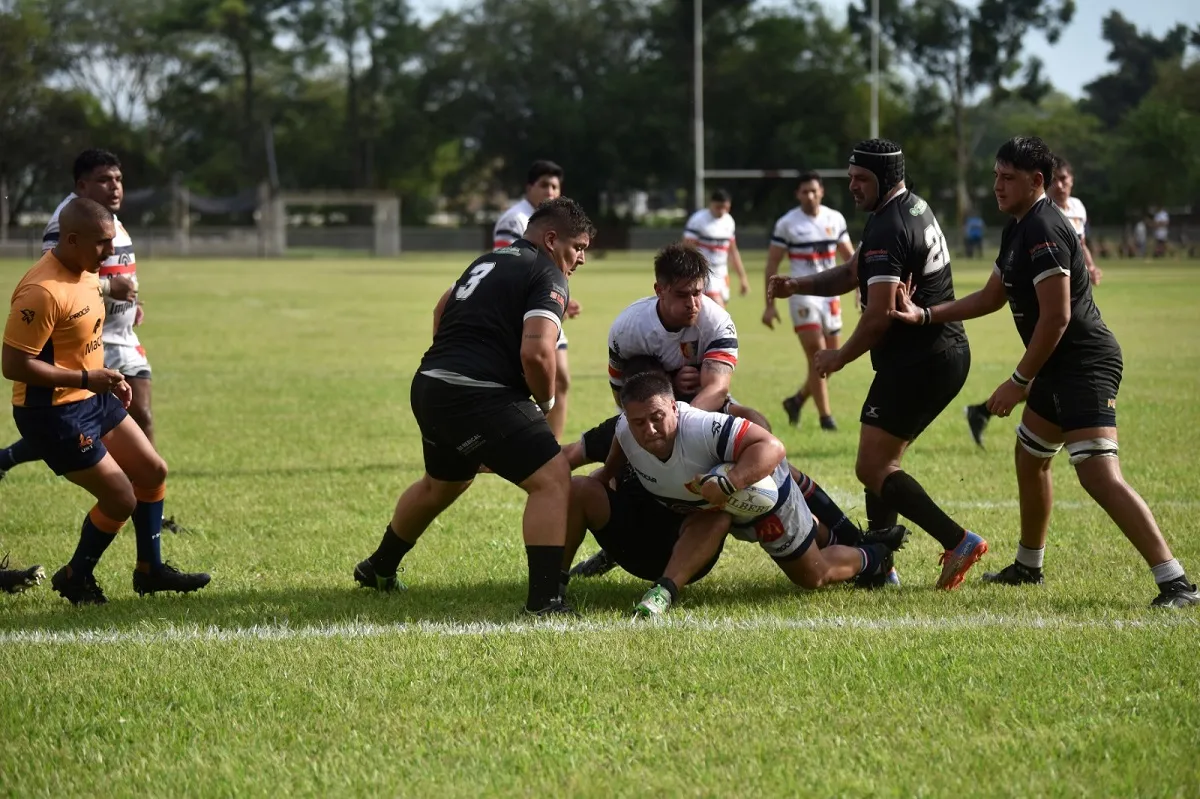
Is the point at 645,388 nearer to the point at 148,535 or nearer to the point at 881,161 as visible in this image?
the point at 881,161

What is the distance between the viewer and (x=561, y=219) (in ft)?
21.5

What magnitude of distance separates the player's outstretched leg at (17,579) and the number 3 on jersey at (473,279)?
8.27ft

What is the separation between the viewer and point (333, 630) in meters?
6.14

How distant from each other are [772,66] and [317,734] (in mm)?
72905

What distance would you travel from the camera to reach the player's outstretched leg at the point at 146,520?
684 centimetres

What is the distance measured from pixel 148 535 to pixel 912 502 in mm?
3632

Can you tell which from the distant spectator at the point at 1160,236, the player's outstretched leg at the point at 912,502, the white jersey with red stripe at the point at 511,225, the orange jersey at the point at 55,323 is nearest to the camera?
the orange jersey at the point at 55,323

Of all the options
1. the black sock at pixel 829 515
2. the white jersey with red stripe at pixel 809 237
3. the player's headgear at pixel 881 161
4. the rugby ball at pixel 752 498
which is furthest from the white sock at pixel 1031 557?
the white jersey with red stripe at pixel 809 237

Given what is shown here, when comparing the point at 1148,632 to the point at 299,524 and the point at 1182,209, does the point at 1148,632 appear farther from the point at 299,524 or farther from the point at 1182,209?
the point at 1182,209

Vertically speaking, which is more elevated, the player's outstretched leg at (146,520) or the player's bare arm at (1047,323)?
the player's bare arm at (1047,323)

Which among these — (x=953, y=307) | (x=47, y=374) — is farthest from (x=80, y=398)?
(x=953, y=307)

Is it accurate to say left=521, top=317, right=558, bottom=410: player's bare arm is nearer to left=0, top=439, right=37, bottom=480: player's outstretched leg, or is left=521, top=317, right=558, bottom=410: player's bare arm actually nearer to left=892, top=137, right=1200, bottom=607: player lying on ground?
left=892, top=137, right=1200, bottom=607: player lying on ground

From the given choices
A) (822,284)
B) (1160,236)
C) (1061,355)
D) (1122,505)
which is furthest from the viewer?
(1160,236)

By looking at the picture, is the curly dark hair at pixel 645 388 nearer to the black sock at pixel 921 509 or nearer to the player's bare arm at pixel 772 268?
the black sock at pixel 921 509
